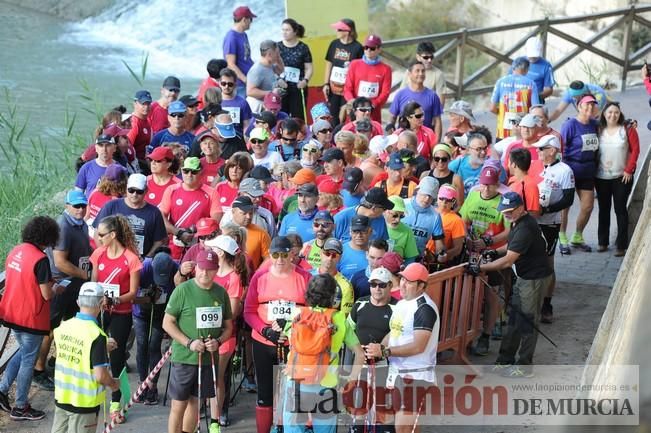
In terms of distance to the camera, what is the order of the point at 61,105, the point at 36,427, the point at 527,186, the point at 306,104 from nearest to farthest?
the point at 36,427
the point at 527,186
the point at 306,104
the point at 61,105

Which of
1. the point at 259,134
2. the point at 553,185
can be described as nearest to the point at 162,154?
the point at 259,134

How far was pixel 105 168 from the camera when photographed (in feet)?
33.7

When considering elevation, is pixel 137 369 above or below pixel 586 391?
below

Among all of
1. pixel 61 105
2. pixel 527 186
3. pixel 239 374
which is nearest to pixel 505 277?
pixel 527 186

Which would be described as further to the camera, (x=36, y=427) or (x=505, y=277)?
(x=505, y=277)

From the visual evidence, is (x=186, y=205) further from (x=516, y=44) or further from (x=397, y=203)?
(x=516, y=44)

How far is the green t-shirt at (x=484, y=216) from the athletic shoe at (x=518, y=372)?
1.19 metres

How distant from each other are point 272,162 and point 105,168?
1615 mm

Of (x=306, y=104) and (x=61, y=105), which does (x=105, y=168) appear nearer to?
(x=306, y=104)

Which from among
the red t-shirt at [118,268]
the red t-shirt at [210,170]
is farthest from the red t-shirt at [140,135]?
the red t-shirt at [118,268]

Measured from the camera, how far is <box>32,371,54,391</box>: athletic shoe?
361 inches

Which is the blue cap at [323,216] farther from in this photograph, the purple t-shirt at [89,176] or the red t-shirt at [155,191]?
the purple t-shirt at [89,176]

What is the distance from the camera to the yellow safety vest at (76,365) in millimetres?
7227

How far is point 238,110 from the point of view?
12.5 metres
